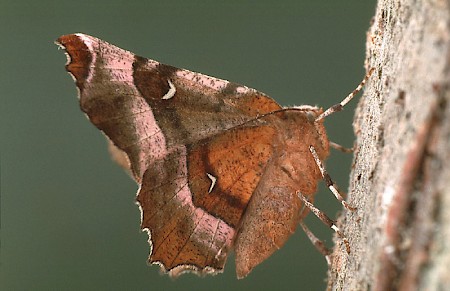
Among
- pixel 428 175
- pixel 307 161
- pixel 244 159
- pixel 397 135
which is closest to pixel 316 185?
pixel 307 161

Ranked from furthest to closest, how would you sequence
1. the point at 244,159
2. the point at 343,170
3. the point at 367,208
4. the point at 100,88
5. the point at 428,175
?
1. the point at 343,170
2. the point at 244,159
3. the point at 100,88
4. the point at 367,208
5. the point at 428,175

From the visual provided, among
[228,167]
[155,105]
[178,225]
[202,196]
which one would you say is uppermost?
[155,105]

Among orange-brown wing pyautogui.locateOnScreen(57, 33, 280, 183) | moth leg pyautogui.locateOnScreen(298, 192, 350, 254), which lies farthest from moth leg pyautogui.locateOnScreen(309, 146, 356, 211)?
orange-brown wing pyautogui.locateOnScreen(57, 33, 280, 183)

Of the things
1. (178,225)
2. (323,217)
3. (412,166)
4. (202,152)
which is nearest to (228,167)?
(202,152)

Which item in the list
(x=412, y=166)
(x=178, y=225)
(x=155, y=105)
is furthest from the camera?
(x=178, y=225)

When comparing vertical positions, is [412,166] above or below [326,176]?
above

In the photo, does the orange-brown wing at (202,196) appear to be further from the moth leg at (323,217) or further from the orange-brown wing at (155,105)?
the moth leg at (323,217)

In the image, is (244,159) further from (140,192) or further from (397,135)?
(397,135)

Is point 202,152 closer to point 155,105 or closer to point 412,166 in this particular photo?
point 155,105
